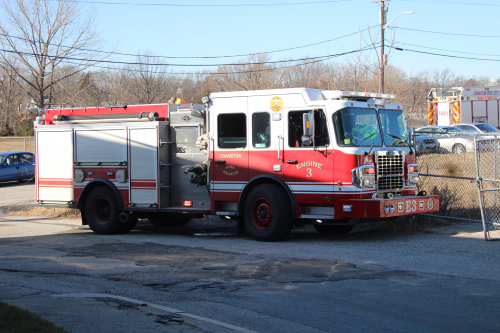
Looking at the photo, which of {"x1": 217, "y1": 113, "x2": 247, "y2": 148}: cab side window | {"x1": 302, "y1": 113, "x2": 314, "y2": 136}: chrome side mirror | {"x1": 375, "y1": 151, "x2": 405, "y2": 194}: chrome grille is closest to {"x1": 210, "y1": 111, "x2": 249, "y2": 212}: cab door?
{"x1": 217, "y1": 113, "x2": 247, "y2": 148}: cab side window

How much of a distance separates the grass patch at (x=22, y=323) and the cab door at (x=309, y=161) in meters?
5.83

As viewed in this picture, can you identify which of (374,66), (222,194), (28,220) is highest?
(374,66)

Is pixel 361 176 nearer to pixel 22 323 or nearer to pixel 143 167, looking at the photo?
pixel 143 167

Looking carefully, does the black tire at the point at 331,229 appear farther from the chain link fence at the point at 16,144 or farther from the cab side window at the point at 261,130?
the chain link fence at the point at 16,144

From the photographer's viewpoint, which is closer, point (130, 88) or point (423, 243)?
→ point (423, 243)

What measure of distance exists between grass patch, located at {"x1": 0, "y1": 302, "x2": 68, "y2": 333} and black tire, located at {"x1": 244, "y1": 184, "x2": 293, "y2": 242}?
5544mm

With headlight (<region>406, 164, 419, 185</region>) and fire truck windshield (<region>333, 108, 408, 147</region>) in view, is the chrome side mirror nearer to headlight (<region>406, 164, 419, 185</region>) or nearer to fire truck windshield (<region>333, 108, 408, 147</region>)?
fire truck windshield (<region>333, 108, 408, 147</region>)

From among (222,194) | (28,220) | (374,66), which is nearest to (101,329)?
(222,194)

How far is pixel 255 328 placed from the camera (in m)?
5.16

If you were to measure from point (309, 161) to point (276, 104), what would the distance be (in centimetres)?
133

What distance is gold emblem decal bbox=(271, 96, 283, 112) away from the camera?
1029 centimetres

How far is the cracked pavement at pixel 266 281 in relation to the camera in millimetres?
5363

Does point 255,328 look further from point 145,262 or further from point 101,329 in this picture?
point 145,262

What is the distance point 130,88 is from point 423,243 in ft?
99.6
